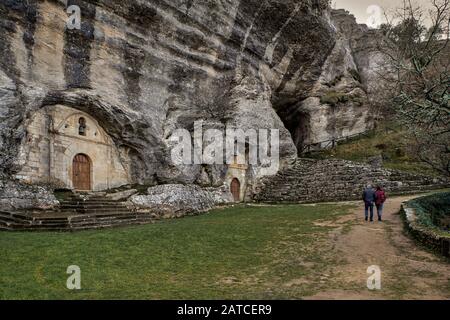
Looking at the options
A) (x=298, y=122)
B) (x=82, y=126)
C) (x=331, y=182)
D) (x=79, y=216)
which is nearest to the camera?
(x=79, y=216)

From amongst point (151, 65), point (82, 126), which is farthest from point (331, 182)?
point (82, 126)

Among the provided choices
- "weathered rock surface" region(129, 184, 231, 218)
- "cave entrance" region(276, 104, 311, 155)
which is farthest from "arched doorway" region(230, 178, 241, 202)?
"cave entrance" region(276, 104, 311, 155)

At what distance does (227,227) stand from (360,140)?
27139mm

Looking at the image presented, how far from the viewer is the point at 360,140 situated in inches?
1528

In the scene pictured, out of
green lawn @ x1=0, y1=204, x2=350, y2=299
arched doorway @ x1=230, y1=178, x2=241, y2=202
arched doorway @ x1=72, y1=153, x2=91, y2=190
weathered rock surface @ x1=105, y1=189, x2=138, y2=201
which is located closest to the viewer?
green lawn @ x1=0, y1=204, x2=350, y2=299

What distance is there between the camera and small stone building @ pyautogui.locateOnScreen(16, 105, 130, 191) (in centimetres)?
1914

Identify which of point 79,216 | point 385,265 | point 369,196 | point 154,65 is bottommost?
point 385,265

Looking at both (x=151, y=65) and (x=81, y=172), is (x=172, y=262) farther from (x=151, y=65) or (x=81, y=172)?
(x=151, y=65)

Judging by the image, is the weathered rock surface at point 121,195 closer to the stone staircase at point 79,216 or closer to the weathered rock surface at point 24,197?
the stone staircase at point 79,216

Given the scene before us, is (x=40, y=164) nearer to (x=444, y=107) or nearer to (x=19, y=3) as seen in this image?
(x=19, y=3)

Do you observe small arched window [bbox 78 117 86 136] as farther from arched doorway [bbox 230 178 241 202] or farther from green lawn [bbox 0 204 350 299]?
arched doorway [bbox 230 178 241 202]

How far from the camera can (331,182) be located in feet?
90.3

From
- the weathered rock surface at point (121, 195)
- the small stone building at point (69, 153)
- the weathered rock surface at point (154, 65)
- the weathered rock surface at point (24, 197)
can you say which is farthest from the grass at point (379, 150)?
the weathered rock surface at point (24, 197)

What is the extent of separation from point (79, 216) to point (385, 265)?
1171 cm
